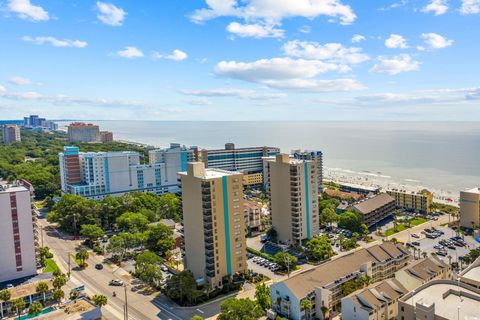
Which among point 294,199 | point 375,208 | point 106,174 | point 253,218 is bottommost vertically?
point 253,218

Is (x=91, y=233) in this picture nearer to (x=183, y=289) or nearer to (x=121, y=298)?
(x=121, y=298)

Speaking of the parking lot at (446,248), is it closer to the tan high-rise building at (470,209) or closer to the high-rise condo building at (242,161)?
the tan high-rise building at (470,209)

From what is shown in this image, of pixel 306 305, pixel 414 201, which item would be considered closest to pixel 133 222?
pixel 306 305

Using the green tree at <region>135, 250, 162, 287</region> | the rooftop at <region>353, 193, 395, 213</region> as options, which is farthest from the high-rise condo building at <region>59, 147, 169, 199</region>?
the rooftop at <region>353, 193, 395, 213</region>

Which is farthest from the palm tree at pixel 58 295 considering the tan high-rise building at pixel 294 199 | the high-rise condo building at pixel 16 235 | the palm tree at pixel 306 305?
the tan high-rise building at pixel 294 199

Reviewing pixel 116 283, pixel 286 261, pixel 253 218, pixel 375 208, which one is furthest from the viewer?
pixel 375 208

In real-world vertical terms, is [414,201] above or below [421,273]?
above

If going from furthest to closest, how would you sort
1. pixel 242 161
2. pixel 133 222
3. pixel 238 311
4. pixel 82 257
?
pixel 242 161, pixel 133 222, pixel 82 257, pixel 238 311
